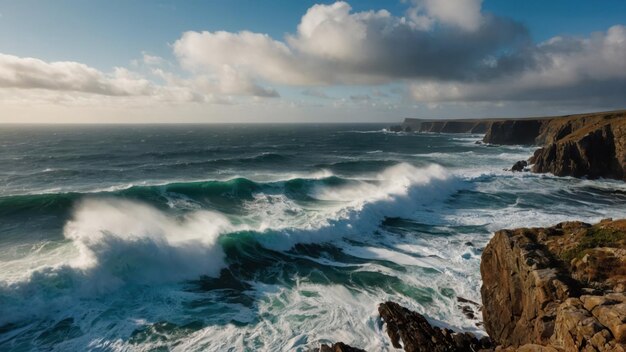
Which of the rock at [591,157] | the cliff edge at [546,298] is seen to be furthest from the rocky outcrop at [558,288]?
the rock at [591,157]

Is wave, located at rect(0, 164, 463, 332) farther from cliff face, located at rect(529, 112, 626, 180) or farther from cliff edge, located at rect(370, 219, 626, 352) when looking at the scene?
cliff face, located at rect(529, 112, 626, 180)

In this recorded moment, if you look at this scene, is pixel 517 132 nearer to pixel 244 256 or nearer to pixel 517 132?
pixel 517 132

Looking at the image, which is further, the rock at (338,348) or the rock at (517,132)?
the rock at (517,132)

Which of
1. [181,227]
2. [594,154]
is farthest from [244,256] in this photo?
[594,154]

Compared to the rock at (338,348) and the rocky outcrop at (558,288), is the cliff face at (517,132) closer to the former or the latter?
the rocky outcrop at (558,288)

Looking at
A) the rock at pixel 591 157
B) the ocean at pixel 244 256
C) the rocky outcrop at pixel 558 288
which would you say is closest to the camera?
the rocky outcrop at pixel 558 288

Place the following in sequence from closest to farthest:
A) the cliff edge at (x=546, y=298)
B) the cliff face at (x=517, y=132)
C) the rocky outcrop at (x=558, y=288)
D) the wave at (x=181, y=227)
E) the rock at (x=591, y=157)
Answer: the rocky outcrop at (x=558, y=288) < the cliff edge at (x=546, y=298) < the wave at (x=181, y=227) < the rock at (x=591, y=157) < the cliff face at (x=517, y=132)
